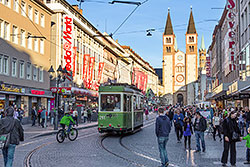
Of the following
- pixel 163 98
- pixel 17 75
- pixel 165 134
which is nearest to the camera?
pixel 165 134

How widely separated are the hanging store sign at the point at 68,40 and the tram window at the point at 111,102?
80.1 ft

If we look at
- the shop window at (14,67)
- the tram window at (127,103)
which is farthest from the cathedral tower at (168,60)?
the tram window at (127,103)

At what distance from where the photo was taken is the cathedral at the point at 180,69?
424ft

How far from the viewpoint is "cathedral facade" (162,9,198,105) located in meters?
129

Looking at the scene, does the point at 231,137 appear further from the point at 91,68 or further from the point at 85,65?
the point at 91,68

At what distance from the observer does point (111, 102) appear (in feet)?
67.3

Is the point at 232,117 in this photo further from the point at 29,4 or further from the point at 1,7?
the point at 29,4

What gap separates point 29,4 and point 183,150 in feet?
85.9

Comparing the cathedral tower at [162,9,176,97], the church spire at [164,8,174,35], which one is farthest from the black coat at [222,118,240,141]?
the church spire at [164,8,174,35]

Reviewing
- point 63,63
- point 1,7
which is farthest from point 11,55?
point 63,63

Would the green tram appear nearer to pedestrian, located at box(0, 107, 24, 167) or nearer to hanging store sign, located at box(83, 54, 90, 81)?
pedestrian, located at box(0, 107, 24, 167)

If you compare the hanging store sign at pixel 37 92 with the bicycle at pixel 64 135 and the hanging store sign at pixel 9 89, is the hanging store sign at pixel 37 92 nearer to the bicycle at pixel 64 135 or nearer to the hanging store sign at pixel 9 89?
the hanging store sign at pixel 9 89

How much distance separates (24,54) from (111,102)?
16778mm

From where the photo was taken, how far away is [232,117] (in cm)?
1064
